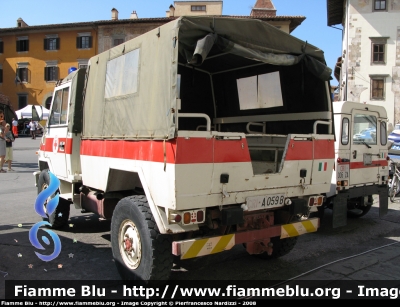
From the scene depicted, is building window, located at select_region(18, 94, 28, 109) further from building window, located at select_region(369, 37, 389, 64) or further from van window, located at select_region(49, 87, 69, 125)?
van window, located at select_region(49, 87, 69, 125)

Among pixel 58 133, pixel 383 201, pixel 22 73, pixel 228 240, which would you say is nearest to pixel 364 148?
pixel 383 201

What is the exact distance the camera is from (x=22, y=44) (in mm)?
44594

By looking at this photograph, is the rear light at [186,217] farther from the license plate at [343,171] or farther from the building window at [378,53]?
the building window at [378,53]

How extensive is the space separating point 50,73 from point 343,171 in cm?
4249

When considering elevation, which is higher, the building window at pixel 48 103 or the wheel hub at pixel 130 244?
the building window at pixel 48 103

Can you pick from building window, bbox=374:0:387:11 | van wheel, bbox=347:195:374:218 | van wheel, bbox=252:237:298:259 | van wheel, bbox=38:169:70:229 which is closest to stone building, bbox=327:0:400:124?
building window, bbox=374:0:387:11

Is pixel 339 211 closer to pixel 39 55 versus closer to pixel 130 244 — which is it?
pixel 130 244

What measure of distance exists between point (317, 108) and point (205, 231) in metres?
2.35

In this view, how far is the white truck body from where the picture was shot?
692 centimetres

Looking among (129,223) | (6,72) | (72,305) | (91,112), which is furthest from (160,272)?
(6,72)

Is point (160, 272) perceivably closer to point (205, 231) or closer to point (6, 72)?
point (205, 231)

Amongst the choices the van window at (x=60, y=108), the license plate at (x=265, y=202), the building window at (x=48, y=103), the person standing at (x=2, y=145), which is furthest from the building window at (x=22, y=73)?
the license plate at (x=265, y=202)

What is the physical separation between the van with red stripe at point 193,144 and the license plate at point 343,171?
5.58ft

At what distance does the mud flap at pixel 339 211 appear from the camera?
255 inches
